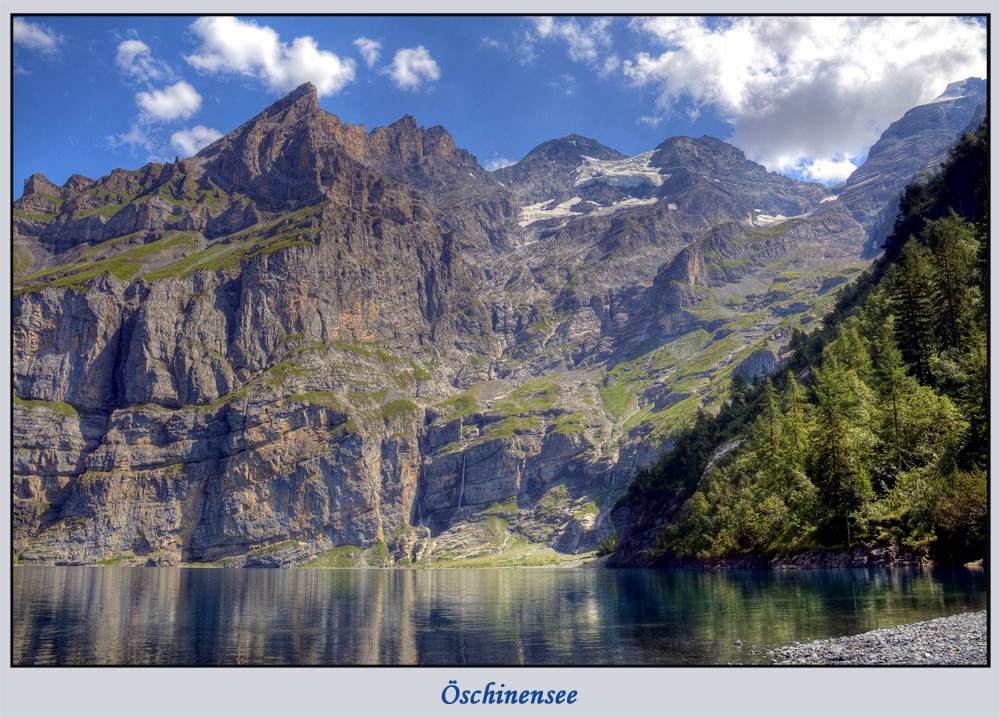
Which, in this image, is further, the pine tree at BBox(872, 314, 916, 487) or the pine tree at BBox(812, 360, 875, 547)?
the pine tree at BBox(872, 314, 916, 487)

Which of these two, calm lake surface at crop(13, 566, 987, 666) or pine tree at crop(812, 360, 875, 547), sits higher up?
pine tree at crop(812, 360, 875, 547)

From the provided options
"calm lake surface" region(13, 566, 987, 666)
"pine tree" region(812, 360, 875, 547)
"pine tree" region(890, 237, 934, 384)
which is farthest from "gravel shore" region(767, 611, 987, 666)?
"pine tree" region(890, 237, 934, 384)

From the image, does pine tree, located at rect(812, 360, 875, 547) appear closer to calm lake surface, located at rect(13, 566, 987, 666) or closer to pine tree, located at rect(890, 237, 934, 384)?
calm lake surface, located at rect(13, 566, 987, 666)

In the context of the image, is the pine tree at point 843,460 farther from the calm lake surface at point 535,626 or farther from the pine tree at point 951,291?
the pine tree at point 951,291

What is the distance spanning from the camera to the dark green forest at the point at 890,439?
2630 inches

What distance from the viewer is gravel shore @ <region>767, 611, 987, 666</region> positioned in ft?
88.8

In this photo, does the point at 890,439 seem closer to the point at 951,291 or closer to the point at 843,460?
the point at 843,460

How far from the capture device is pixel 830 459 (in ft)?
283

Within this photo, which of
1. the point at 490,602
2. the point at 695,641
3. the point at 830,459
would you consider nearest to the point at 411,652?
the point at 695,641

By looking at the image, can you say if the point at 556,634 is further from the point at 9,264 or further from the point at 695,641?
the point at 9,264

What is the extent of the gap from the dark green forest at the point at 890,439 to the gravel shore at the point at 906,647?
92.7 ft

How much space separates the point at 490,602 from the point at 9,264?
77.2 m

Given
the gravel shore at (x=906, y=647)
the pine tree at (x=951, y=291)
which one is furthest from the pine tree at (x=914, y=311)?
the gravel shore at (x=906, y=647)

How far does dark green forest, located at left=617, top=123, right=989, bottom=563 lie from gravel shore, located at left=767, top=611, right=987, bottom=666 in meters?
28.3
